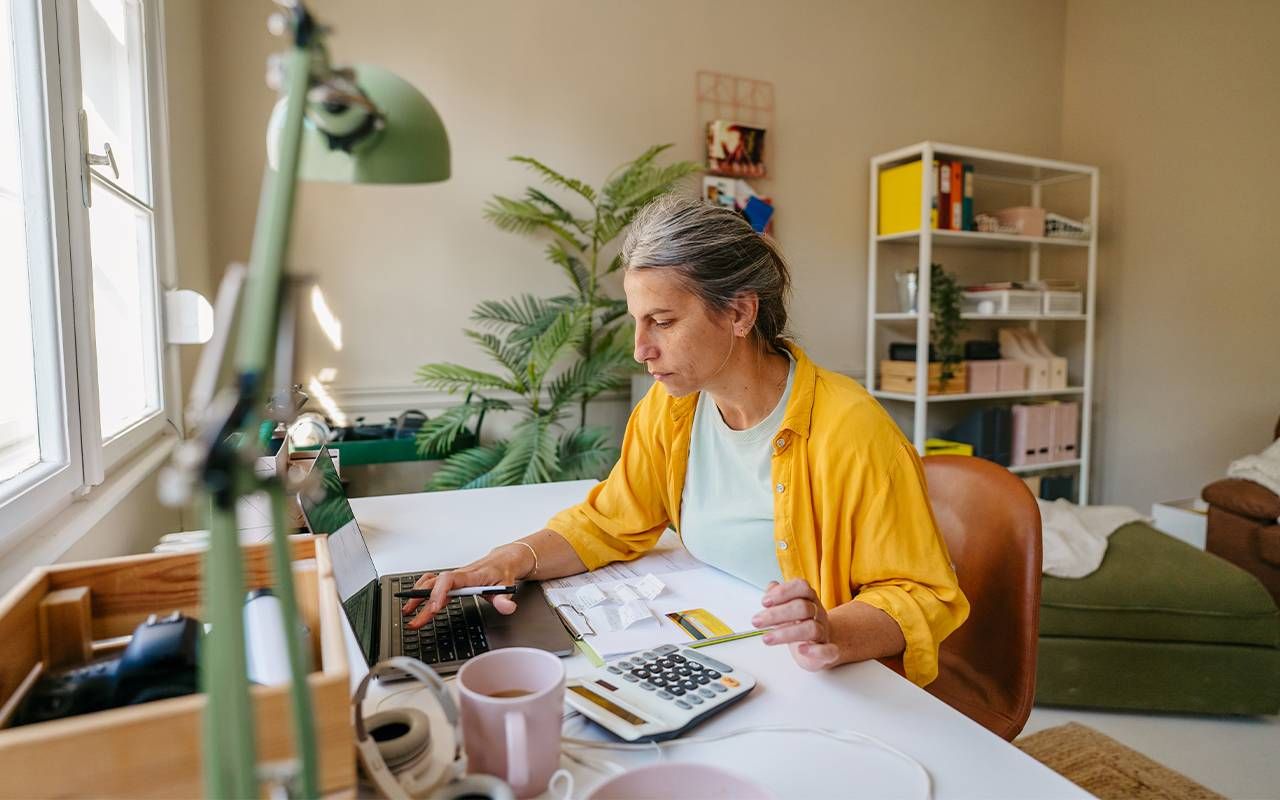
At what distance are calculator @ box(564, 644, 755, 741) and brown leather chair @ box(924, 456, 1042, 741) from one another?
56 cm

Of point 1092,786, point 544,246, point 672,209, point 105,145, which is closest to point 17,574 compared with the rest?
point 105,145

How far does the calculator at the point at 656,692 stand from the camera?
30.8 inches

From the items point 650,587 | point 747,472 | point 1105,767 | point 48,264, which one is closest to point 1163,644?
point 1105,767

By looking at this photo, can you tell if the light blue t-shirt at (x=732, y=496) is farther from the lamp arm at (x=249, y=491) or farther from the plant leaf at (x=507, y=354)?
the plant leaf at (x=507, y=354)

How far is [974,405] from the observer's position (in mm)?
4172

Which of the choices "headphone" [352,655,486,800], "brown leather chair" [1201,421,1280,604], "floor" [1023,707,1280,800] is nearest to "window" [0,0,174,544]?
"headphone" [352,655,486,800]

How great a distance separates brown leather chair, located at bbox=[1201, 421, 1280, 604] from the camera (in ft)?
8.82

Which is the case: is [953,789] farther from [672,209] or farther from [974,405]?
[974,405]

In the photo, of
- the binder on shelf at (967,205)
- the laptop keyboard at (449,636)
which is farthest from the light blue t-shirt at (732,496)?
the binder on shelf at (967,205)

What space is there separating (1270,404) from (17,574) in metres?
4.43

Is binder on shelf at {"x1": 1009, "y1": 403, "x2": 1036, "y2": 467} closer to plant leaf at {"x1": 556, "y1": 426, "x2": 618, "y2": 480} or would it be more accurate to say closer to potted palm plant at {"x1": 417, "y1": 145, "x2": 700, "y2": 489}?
potted palm plant at {"x1": 417, "y1": 145, "x2": 700, "y2": 489}

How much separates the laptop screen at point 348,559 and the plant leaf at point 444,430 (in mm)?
1475

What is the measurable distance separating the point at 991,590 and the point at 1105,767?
1.06m

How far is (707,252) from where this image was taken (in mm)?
1273
